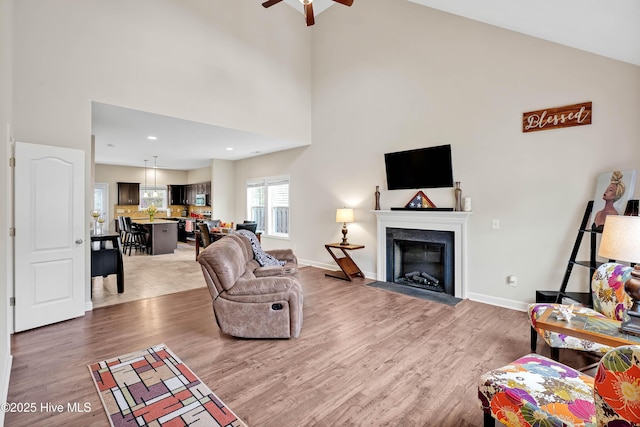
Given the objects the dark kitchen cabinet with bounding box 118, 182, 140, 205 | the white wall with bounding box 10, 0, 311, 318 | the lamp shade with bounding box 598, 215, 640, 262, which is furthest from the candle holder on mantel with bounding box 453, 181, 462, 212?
the dark kitchen cabinet with bounding box 118, 182, 140, 205

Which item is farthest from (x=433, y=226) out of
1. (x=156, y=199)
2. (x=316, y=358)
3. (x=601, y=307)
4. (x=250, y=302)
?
(x=156, y=199)

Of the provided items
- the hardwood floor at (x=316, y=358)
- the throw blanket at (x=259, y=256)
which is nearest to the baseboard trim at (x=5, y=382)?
the hardwood floor at (x=316, y=358)

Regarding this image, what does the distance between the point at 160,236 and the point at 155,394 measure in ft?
22.1

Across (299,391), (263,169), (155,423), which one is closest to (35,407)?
(155,423)

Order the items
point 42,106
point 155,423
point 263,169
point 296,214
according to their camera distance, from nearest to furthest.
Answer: point 155,423, point 42,106, point 296,214, point 263,169

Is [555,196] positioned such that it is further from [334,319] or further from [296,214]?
[296,214]

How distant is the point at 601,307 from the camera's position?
102 inches

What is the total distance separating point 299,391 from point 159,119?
4288mm

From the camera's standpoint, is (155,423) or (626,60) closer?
(155,423)

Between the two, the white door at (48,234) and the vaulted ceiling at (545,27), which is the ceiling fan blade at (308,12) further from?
the white door at (48,234)

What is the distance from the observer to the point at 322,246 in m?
6.45

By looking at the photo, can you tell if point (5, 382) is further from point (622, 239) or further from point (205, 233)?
point (205, 233)

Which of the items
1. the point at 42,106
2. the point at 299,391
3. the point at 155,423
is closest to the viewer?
the point at 155,423

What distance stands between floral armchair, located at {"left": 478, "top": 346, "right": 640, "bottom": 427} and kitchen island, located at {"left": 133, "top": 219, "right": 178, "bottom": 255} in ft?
27.1
